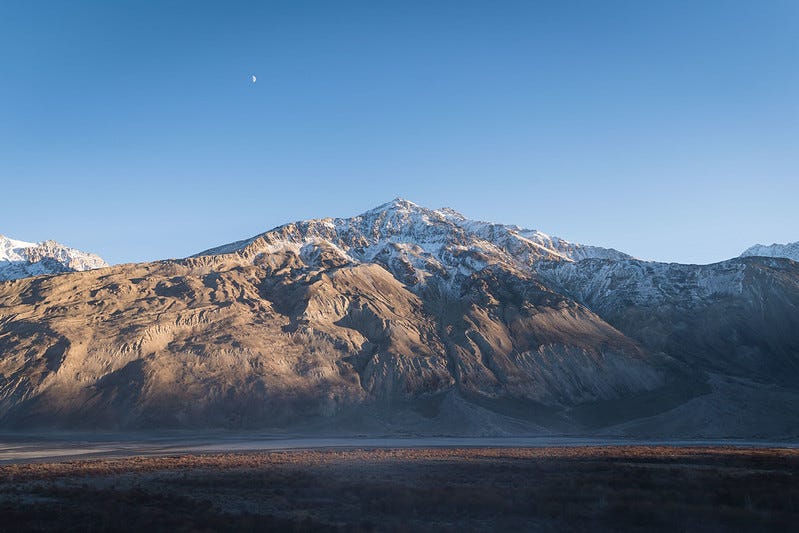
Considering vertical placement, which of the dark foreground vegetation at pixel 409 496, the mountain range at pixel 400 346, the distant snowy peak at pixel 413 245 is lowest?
the dark foreground vegetation at pixel 409 496

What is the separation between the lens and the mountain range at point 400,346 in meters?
95.6

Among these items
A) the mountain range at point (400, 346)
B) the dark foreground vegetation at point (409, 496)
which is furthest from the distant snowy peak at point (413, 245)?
the dark foreground vegetation at point (409, 496)

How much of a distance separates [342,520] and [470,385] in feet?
300

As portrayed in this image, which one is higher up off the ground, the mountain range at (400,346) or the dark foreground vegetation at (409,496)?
the mountain range at (400,346)

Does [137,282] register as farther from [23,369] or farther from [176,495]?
[176,495]

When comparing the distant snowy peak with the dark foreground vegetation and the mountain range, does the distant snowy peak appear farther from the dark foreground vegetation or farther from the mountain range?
the dark foreground vegetation

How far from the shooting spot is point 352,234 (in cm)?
17762

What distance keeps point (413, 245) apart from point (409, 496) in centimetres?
14319

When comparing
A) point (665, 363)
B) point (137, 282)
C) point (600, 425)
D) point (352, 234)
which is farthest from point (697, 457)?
point (352, 234)

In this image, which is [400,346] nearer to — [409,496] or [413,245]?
[413,245]

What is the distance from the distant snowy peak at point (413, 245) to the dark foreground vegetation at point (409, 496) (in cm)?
11263

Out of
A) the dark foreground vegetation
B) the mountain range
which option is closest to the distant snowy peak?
the mountain range

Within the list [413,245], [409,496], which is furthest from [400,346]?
[409,496]

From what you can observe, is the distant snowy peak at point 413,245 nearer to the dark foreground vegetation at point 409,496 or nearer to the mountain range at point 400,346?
the mountain range at point 400,346
